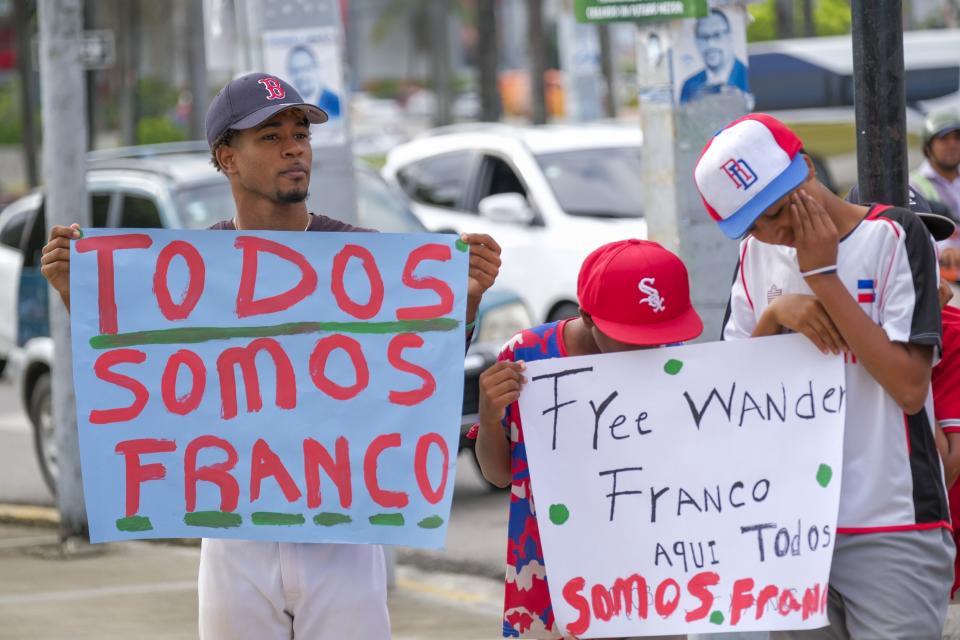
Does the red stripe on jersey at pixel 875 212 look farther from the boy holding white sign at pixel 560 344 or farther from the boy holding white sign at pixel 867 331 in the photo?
the boy holding white sign at pixel 560 344

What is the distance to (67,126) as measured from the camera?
802 centimetres

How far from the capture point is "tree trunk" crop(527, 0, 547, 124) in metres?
30.1

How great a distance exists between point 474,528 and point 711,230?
319cm

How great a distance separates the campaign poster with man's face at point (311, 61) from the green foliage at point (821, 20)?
103 feet

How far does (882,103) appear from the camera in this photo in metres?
4.25

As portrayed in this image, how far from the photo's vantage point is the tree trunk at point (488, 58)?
93.5 feet

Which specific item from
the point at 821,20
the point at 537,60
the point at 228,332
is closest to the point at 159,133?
the point at 537,60

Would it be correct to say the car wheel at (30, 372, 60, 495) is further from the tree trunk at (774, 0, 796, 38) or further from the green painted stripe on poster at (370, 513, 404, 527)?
the tree trunk at (774, 0, 796, 38)

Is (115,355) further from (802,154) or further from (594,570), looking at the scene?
(802,154)

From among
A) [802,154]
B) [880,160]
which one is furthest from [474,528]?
[802,154]

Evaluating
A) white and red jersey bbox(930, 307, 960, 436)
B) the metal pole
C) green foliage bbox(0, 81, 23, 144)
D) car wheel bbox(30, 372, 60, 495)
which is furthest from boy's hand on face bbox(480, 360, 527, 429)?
green foliage bbox(0, 81, 23, 144)

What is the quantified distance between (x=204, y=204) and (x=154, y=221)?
0.30 meters

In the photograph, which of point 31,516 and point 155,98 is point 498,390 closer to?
point 31,516

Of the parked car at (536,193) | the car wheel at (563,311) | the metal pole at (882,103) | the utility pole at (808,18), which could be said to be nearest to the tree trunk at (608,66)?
the utility pole at (808,18)
